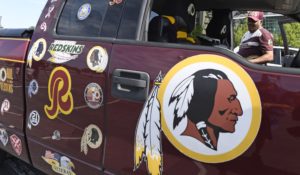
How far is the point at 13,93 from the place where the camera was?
335cm

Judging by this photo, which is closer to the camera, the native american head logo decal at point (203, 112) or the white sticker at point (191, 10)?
the native american head logo decal at point (203, 112)

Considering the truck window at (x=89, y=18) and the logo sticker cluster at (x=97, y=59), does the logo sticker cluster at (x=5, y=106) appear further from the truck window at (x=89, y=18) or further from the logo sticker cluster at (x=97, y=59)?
the logo sticker cluster at (x=97, y=59)

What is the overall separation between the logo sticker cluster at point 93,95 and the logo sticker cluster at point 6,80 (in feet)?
3.33

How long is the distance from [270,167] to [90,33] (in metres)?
1.51

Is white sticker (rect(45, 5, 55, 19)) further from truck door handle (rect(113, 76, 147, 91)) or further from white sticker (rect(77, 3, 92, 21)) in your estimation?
truck door handle (rect(113, 76, 147, 91))

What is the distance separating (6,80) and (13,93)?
16 cm

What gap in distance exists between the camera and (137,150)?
2299 millimetres

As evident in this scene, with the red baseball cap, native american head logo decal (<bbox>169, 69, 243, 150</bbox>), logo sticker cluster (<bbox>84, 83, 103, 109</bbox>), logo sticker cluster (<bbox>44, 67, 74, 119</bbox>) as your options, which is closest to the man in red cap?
the red baseball cap

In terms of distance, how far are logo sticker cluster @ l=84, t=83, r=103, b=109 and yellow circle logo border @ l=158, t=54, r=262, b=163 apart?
1.56 feet

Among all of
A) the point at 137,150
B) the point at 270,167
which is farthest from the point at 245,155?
the point at 137,150

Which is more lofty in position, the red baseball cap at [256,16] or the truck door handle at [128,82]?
the red baseball cap at [256,16]

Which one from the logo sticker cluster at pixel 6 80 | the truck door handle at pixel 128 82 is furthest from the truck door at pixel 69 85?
the logo sticker cluster at pixel 6 80

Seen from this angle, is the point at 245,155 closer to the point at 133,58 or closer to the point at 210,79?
the point at 210,79

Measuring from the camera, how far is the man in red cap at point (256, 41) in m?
4.94
